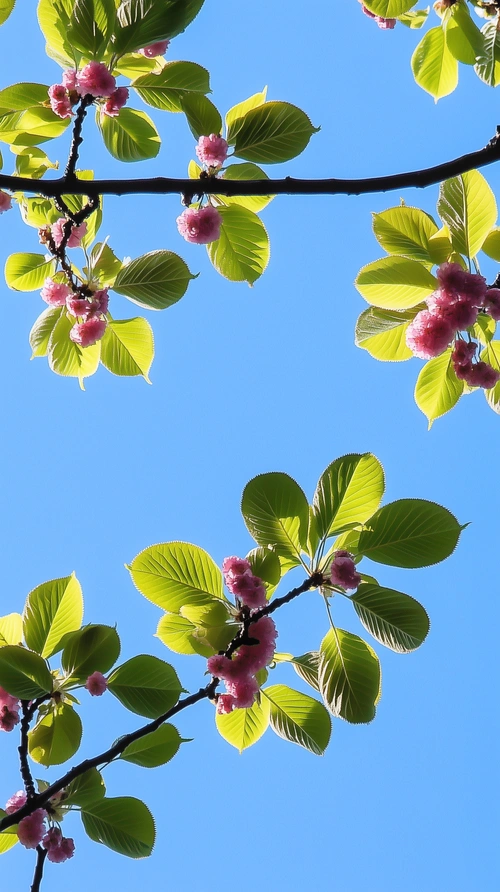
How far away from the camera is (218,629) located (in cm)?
238

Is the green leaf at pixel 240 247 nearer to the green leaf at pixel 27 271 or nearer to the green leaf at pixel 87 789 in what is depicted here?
the green leaf at pixel 27 271

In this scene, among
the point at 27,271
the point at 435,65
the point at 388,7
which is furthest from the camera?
the point at 435,65

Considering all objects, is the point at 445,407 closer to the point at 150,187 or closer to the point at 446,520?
the point at 446,520

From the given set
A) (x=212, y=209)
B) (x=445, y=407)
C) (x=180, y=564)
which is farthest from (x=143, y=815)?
(x=212, y=209)

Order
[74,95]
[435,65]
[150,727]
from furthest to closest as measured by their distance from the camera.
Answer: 1. [435,65]
2. [74,95]
3. [150,727]

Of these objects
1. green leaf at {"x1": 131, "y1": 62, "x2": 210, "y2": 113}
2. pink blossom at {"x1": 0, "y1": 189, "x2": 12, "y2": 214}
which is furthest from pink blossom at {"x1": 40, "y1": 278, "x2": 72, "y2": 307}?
green leaf at {"x1": 131, "y1": 62, "x2": 210, "y2": 113}

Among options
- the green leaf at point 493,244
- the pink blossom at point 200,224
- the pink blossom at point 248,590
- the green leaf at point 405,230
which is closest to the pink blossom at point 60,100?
the pink blossom at point 200,224

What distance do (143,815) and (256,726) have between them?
0.52 meters

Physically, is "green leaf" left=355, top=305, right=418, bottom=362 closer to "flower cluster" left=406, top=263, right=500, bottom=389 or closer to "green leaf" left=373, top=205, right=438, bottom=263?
"flower cluster" left=406, top=263, right=500, bottom=389

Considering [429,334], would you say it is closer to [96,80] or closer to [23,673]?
[96,80]

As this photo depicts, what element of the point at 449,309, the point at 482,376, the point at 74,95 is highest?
the point at 74,95

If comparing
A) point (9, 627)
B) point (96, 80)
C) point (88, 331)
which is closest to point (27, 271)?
point (88, 331)

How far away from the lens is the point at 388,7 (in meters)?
2.83

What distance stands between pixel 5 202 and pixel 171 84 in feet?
3.06
